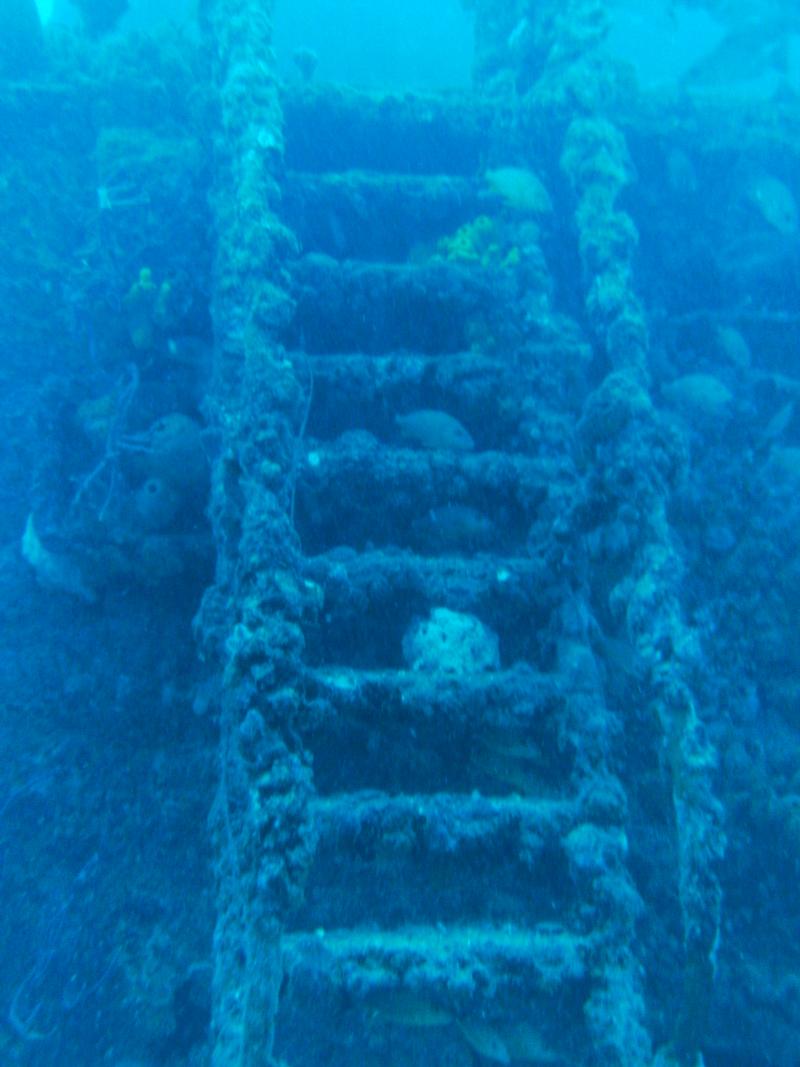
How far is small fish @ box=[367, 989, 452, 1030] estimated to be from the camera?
2869 mm

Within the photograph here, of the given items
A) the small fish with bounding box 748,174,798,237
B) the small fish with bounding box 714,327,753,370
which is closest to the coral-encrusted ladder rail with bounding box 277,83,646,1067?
the small fish with bounding box 714,327,753,370

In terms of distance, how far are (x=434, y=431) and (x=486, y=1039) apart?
3.19 metres

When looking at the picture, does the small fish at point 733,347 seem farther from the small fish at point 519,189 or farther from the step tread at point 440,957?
the step tread at point 440,957

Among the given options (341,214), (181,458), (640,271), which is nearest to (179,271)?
(341,214)

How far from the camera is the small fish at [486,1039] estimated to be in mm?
3000

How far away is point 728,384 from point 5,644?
6.29 meters

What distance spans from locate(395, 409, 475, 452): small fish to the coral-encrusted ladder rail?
0.03 m

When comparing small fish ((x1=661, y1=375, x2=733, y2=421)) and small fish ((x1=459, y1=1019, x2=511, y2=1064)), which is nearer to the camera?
small fish ((x1=459, y1=1019, x2=511, y2=1064))

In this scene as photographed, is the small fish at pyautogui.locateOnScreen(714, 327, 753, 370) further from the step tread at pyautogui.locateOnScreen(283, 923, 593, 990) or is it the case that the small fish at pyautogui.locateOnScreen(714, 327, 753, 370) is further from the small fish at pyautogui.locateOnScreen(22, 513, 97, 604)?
the small fish at pyautogui.locateOnScreen(22, 513, 97, 604)

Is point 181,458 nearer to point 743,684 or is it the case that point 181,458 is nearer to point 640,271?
point 743,684

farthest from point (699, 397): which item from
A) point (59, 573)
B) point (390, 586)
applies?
point (59, 573)

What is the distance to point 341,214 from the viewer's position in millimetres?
6414

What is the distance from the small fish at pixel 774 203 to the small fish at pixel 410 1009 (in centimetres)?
845

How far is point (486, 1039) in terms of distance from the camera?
9.94ft
